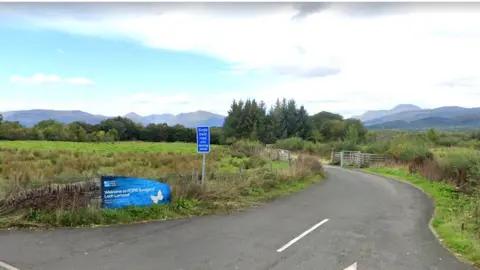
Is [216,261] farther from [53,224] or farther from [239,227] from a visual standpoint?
[53,224]

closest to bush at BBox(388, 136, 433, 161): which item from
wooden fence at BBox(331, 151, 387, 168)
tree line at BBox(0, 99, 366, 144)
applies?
wooden fence at BBox(331, 151, 387, 168)

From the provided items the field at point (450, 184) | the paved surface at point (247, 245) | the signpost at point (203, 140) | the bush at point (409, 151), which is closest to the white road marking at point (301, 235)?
the paved surface at point (247, 245)

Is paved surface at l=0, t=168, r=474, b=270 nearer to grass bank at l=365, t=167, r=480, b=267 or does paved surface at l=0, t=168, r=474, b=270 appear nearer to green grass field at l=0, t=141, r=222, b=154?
grass bank at l=365, t=167, r=480, b=267

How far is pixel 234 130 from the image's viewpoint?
91.1 metres

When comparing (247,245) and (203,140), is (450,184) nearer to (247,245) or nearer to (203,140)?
(203,140)

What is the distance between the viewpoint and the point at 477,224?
10.7m

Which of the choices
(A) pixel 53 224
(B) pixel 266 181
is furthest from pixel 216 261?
(B) pixel 266 181

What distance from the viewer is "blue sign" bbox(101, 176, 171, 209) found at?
11.3m

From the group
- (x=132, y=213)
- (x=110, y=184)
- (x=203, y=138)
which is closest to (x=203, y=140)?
(x=203, y=138)

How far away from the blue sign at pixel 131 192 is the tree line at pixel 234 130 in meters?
65.1

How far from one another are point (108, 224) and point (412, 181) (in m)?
20.7

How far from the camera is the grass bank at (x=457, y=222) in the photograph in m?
8.88

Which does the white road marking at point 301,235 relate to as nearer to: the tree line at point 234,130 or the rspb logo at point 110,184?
the rspb logo at point 110,184

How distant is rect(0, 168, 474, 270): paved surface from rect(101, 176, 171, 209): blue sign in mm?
1301
